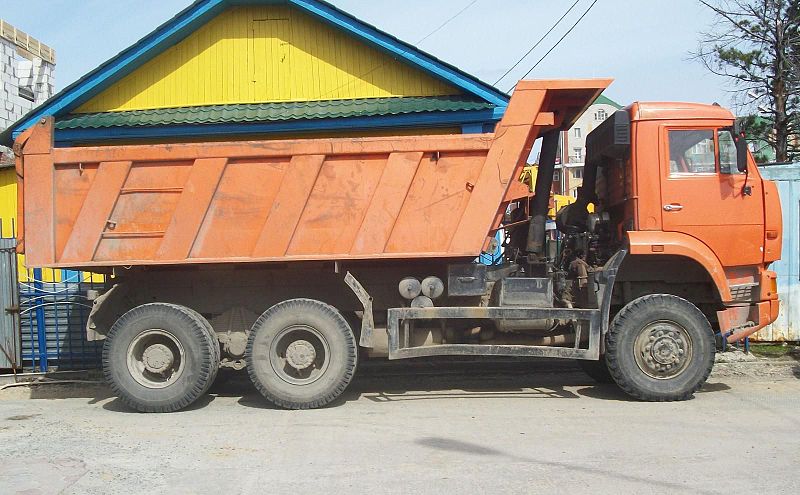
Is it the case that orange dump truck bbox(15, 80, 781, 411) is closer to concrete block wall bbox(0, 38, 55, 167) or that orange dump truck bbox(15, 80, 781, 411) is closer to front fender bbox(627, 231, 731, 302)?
front fender bbox(627, 231, 731, 302)

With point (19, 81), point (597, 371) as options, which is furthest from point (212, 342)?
point (19, 81)

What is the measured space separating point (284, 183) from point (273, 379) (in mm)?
2037

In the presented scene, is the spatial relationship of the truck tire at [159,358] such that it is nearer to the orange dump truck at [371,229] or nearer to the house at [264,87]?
the orange dump truck at [371,229]

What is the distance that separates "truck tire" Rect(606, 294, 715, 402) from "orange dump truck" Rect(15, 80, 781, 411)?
0.05ft

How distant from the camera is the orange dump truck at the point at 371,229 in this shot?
7.23 m

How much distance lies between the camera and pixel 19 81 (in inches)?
1026

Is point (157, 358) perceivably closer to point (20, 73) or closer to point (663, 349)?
point (663, 349)

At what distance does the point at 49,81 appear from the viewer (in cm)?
2812

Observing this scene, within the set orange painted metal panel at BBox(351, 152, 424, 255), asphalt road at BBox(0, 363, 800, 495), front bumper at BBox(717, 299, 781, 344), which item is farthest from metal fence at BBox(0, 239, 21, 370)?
front bumper at BBox(717, 299, 781, 344)

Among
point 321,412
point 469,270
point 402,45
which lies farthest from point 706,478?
point 402,45

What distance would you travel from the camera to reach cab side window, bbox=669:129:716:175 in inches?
289

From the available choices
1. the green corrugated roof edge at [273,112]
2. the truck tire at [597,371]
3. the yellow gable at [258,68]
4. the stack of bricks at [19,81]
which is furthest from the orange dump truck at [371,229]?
the stack of bricks at [19,81]

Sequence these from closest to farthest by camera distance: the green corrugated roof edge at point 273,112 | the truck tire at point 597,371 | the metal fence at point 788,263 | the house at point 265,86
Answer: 1. the truck tire at point 597,371
2. the metal fence at point 788,263
3. the green corrugated roof edge at point 273,112
4. the house at point 265,86

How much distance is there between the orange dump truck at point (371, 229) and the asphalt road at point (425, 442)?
535 mm
